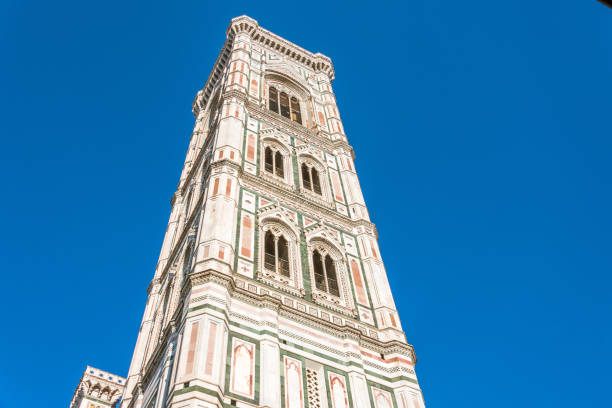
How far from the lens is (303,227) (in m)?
18.9

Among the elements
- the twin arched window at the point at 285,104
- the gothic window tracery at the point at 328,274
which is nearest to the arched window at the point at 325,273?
the gothic window tracery at the point at 328,274

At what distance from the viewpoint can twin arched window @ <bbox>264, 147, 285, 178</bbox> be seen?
21.5 meters

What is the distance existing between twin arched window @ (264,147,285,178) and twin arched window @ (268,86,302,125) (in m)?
4.53

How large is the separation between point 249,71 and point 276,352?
17688 millimetres

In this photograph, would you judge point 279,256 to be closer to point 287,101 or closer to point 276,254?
point 276,254

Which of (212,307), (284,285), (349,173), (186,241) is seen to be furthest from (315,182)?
(212,307)

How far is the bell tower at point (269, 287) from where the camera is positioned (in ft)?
42.7

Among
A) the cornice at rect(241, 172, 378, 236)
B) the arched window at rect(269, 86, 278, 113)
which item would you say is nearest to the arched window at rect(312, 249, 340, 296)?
the cornice at rect(241, 172, 378, 236)

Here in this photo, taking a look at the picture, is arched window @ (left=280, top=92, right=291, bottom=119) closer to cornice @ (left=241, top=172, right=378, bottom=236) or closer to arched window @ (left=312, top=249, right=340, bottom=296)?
cornice @ (left=241, top=172, right=378, bottom=236)

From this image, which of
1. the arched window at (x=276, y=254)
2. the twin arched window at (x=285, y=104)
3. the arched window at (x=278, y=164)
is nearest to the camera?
the arched window at (x=276, y=254)

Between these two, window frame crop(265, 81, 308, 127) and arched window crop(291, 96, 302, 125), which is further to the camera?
arched window crop(291, 96, 302, 125)

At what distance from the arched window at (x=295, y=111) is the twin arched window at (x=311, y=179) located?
4364 millimetres

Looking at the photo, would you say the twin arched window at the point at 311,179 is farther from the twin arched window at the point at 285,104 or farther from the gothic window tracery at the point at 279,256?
the twin arched window at the point at 285,104

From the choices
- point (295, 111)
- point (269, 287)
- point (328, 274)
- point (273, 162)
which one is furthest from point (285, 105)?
point (269, 287)
